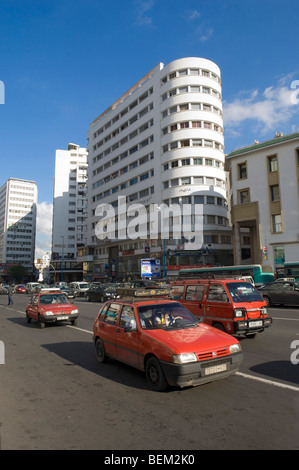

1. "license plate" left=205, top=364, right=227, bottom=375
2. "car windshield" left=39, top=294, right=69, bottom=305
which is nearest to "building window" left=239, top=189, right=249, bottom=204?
"car windshield" left=39, top=294, right=69, bottom=305

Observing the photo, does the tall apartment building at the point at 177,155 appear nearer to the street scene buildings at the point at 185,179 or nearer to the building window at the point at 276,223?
the street scene buildings at the point at 185,179

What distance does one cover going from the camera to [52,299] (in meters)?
13.8

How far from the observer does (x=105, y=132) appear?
228 feet

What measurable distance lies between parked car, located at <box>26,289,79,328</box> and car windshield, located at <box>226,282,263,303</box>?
6651 mm

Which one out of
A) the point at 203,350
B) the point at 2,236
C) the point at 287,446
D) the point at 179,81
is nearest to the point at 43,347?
the point at 203,350

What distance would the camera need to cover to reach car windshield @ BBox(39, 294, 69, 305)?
1360cm

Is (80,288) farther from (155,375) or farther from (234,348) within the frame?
→ (234,348)

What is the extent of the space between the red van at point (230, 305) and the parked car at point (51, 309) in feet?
16.8

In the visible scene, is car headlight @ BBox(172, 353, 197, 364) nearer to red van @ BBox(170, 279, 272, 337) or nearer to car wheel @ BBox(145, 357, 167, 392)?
car wheel @ BBox(145, 357, 167, 392)

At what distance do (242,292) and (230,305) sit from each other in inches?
30.1

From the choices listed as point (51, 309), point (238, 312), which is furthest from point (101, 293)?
point (238, 312)

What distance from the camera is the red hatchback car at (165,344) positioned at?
15.7ft

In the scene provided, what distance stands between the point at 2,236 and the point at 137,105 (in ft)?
381
